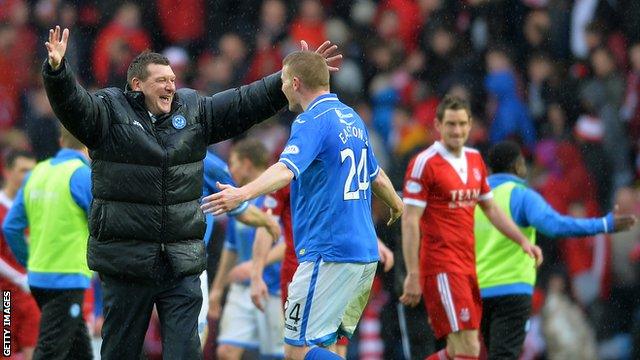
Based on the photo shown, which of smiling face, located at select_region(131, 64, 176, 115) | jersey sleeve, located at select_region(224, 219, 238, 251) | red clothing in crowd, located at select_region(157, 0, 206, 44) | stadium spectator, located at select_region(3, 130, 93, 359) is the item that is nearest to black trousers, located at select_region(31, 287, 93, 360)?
stadium spectator, located at select_region(3, 130, 93, 359)

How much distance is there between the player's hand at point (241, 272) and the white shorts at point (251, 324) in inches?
8.4

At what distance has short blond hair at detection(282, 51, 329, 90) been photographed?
7.50 metres

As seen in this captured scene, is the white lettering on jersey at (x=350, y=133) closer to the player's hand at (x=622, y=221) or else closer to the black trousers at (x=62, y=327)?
the player's hand at (x=622, y=221)

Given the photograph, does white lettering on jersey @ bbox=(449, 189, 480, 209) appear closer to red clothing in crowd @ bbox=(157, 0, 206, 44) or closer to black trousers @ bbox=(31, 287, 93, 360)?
black trousers @ bbox=(31, 287, 93, 360)

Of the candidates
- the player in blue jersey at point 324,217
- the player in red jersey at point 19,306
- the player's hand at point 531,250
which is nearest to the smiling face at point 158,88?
the player in blue jersey at point 324,217

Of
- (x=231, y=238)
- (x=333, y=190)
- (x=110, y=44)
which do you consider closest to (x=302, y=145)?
(x=333, y=190)

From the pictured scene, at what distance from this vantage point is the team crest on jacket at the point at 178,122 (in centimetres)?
739

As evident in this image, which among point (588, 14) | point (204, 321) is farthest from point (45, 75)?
point (588, 14)

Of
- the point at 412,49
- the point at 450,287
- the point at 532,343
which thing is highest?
the point at 412,49

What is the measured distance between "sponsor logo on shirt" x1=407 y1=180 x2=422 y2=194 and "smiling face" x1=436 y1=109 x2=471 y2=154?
0.40 metres

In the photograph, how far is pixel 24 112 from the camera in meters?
16.0

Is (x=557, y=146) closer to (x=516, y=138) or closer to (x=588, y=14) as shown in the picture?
(x=516, y=138)

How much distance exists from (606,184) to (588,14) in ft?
6.90

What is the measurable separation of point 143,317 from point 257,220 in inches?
69.0
